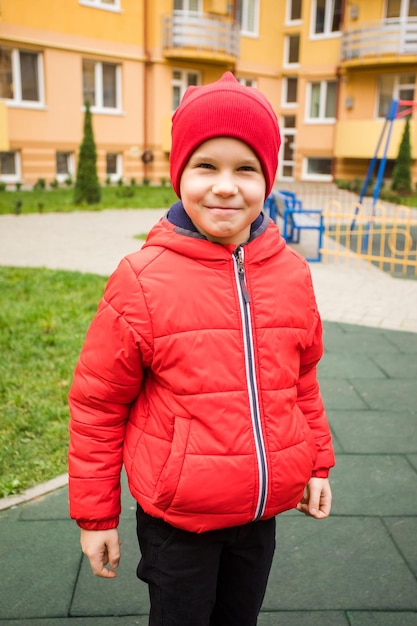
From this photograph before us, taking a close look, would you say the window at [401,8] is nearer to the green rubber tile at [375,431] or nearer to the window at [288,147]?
the window at [288,147]

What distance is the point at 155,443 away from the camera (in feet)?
5.08

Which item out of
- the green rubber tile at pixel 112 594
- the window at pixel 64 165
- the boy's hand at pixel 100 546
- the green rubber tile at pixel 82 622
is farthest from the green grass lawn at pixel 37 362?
the window at pixel 64 165

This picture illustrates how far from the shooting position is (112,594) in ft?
7.82

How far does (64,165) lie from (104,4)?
5.51m

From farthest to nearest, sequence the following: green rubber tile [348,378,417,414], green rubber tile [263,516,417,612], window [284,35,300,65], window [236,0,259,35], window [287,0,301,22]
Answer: window [284,35,300,65]
window [287,0,301,22]
window [236,0,259,35]
green rubber tile [348,378,417,414]
green rubber tile [263,516,417,612]

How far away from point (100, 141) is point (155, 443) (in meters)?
22.0

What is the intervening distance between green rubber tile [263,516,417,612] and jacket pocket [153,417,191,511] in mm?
1062

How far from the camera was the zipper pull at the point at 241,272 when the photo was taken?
1.58 meters

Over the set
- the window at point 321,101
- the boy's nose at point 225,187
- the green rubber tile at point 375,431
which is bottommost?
the green rubber tile at point 375,431

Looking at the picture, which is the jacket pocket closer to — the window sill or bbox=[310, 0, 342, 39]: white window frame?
the window sill

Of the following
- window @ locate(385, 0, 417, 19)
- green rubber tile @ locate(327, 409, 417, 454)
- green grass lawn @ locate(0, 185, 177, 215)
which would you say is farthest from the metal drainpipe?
green rubber tile @ locate(327, 409, 417, 454)

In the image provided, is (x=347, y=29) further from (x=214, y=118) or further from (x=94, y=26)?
(x=214, y=118)

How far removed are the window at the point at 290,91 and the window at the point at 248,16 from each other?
2494 millimetres

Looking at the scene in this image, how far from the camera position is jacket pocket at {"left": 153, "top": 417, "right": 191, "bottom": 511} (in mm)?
1506
